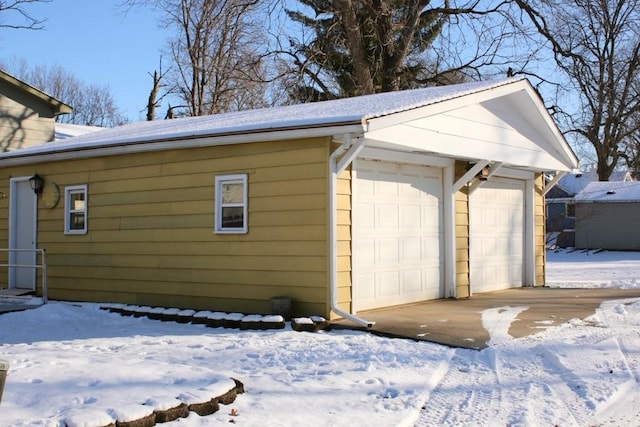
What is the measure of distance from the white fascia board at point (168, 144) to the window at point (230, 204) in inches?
22.9

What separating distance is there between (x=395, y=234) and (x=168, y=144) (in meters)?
3.87

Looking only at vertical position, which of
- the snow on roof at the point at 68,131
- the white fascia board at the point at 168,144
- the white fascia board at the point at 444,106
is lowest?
the white fascia board at the point at 168,144

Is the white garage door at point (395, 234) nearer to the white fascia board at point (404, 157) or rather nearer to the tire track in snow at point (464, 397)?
the white fascia board at point (404, 157)

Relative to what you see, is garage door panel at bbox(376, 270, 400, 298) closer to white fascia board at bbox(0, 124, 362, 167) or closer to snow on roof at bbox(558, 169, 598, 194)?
white fascia board at bbox(0, 124, 362, 167)

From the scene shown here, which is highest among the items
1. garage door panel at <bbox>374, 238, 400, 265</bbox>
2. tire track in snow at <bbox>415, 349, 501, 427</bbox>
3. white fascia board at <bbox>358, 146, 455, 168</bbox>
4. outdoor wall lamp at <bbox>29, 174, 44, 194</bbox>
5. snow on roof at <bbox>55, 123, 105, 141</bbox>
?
snow on roof at <bbox>55, 123, 105, 141</bbox>

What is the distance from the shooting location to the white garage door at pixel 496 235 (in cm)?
1298

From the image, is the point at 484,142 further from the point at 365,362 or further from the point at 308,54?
the point at 308,54

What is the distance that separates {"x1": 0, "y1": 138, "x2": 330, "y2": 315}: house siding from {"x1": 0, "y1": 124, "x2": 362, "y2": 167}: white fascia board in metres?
0.15

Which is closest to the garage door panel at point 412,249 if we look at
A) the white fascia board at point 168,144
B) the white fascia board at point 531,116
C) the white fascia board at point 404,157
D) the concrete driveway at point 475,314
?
the concrete driveway at point 475,314

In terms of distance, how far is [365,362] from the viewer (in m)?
6.88

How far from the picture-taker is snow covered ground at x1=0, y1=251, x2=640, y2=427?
5.09 meters

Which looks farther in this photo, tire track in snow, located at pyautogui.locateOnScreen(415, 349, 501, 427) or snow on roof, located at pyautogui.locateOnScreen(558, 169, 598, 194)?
snow on roof, located at pyautogui.locateOnScreen(558, 169, 598, 194)

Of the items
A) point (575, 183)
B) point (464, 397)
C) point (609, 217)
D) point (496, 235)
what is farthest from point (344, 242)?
point (575, 183)

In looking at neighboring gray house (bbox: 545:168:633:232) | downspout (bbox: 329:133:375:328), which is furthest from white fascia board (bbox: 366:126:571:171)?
neighboring gray house (bbox: 545:168:633:232)
